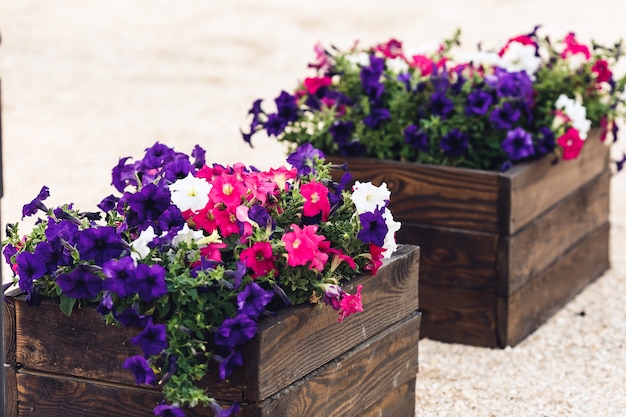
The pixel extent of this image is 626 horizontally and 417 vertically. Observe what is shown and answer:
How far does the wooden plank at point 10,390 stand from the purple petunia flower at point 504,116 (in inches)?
84.6

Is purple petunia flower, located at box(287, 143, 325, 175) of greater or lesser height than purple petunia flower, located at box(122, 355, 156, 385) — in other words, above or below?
above

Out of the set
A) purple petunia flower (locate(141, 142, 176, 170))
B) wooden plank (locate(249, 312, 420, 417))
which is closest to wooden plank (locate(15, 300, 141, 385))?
wooden plank (locate(249, 312, 420, 417))

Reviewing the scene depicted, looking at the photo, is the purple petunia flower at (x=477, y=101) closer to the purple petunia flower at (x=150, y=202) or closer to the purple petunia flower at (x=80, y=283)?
the purple petunia flower at (x=150, y=202)

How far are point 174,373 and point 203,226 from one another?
445 mm

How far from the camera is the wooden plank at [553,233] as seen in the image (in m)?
4.21

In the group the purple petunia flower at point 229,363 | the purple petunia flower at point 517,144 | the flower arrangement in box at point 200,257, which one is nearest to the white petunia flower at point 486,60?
the purple petunia flower at point 517,144

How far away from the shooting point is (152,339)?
8.23 feet

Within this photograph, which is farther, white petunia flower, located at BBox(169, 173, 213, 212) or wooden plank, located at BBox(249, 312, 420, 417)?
white petunia flower, located at BBox(169, 173, 213, 212)

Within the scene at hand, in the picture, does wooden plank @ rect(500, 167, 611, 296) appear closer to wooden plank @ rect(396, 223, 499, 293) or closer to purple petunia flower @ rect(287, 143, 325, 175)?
wooden plank @ rect(396, 223, 499, 293)

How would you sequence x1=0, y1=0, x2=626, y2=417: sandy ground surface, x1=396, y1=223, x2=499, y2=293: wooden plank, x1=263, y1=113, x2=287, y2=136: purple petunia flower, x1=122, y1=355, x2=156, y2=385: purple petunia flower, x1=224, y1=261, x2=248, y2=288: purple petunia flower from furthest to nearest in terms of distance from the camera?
x1=263, y1=113, x2=287, y2=136: purple petunia flower → x1=396, y1=223, x2=499, y2=293: wooden plank → x1=0, y1=0, x2=626, y2=417: sandy ground surface → x1=224, y1=261, x2=248, y2=288: purple petunia flower → x1=122, y1=355, x2=156, y2=385: purple petunia flower

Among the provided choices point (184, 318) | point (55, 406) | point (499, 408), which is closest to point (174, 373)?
point (184, 318)

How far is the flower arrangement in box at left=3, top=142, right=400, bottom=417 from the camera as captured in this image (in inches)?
99.4

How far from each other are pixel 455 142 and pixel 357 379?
4.89 ft

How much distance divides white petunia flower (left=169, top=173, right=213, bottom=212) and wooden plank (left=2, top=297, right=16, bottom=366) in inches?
18.4
